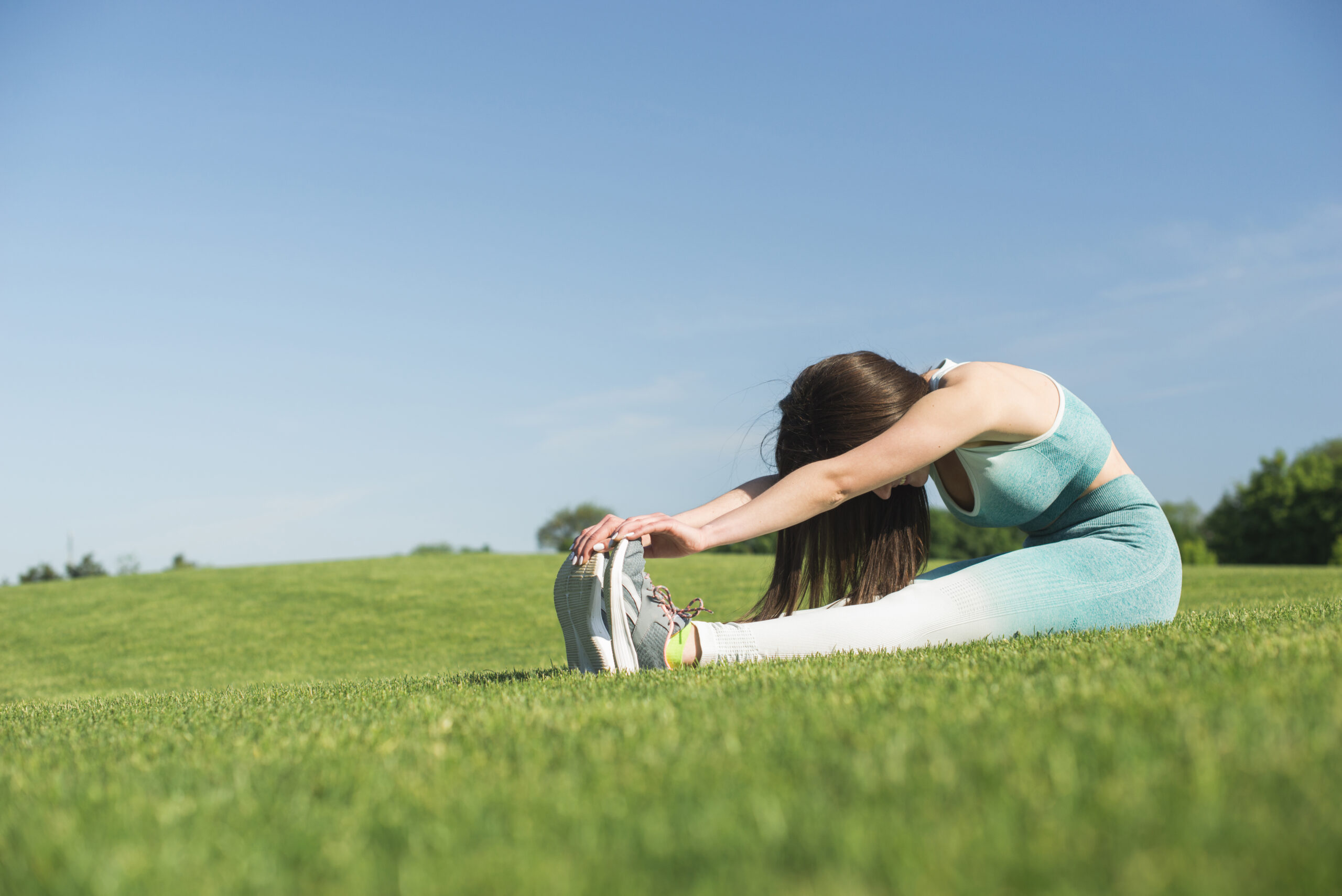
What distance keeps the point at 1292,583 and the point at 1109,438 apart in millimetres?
17571

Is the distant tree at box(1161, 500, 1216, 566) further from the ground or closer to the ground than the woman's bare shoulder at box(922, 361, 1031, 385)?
closer to the ground

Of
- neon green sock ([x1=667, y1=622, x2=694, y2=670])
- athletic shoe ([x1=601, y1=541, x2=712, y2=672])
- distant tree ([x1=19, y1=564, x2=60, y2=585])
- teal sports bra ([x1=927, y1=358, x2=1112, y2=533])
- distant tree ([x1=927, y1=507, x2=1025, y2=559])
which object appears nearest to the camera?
athletic shoe ([x1=601, y1=541, x2=712, y2=672])

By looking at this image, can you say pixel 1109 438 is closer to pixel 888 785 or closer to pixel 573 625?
pixel 573 625

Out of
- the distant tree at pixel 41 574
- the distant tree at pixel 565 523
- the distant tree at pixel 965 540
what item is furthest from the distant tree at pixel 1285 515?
the distant tree at pixel 41 574

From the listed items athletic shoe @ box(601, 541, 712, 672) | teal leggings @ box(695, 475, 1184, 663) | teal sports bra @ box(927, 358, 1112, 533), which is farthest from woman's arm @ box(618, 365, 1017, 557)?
teal leggings @ box(695, 475, 1184, 663)

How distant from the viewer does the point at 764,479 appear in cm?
509

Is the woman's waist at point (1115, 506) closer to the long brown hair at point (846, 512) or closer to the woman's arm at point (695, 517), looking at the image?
the long brown hair at point (846, 512)

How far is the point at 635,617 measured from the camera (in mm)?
3832

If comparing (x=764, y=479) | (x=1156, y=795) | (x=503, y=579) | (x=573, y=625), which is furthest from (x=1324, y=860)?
(x=503, y=579)

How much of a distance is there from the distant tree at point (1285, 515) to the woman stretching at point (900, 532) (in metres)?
65.3

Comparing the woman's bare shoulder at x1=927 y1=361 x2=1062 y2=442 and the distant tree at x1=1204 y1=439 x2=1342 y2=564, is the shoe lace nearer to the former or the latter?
the woman's bare shoulder at x1=927 y1=361 x2=1062 y2=442

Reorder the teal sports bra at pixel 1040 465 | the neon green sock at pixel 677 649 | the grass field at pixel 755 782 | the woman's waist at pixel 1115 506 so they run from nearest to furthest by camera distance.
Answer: the grass field at pixel 755 782 < the neon green sock at pixel 677 649 < the teal sports bra at pixel 1040 465 < the woman's waist at pixel 1115 506

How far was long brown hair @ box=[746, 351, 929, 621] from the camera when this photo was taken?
4.39m

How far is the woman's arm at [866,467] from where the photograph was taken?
3787 millimetres
